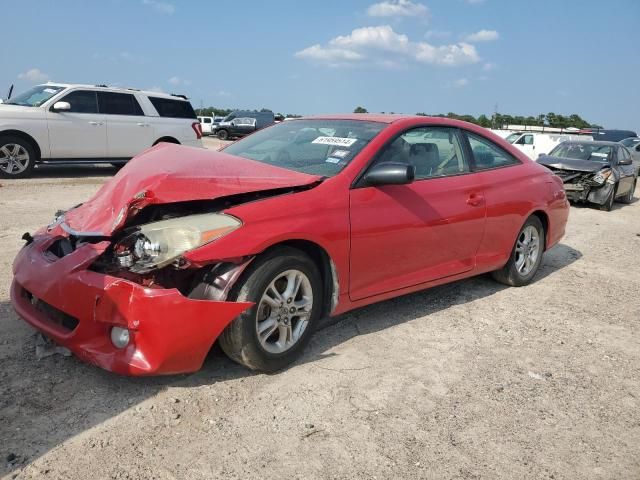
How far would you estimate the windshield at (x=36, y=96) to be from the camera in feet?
35.5

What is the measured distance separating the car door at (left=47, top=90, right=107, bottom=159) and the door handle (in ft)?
29.7

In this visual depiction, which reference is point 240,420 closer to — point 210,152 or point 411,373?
point 411,373

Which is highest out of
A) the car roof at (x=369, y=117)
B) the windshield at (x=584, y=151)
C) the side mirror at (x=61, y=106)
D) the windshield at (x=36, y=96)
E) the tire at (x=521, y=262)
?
the windshield at (x=36, y=96)

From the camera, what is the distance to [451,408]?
10.2 ft

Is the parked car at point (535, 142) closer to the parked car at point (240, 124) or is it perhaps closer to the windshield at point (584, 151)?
the windshield at point (584, 151)

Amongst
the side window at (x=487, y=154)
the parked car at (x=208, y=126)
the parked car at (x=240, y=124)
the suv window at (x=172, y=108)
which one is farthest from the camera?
the parked car at (x=208, y=126)

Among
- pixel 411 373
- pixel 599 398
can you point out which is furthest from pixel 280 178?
pixel 599 398

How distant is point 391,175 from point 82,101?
9.45 metres

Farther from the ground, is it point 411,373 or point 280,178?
point 280,178

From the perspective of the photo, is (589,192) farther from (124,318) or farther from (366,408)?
(124,318)

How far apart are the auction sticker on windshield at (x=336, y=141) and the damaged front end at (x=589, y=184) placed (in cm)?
876

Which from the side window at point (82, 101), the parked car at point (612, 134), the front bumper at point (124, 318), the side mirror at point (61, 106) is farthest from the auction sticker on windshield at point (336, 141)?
the parked car at point (612, 134)

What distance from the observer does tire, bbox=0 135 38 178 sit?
10305mm

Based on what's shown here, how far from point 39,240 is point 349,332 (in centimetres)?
214
